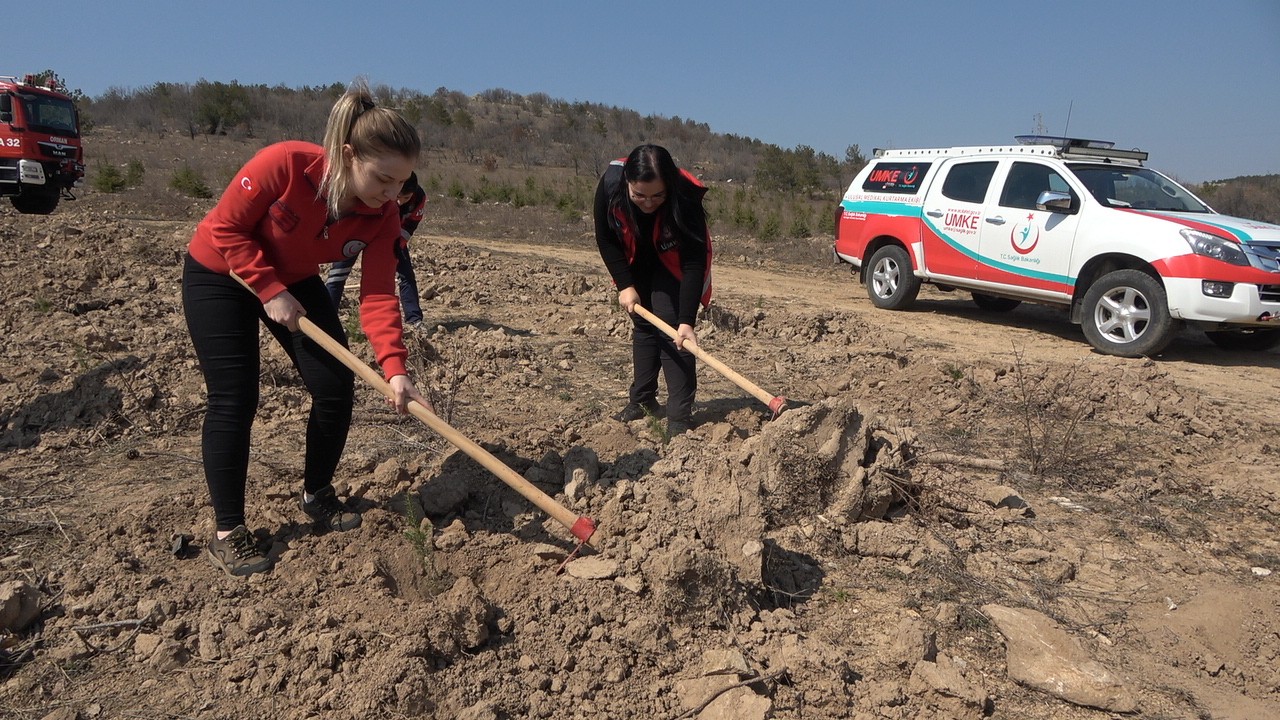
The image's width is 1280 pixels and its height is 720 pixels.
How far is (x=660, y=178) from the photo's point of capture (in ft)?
12.6

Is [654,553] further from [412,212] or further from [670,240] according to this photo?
[412,212]

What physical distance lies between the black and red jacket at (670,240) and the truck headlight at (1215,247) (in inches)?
188

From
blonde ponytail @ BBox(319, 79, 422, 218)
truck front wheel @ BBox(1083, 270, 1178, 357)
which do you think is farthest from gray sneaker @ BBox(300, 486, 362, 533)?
truck front wheel @ BBox(1083, 270, 1178, 357)

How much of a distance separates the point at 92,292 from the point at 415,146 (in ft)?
21.1

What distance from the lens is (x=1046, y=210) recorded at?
7.80 metres

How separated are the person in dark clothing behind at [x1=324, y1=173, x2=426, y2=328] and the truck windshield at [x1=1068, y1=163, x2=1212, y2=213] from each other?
234 inches

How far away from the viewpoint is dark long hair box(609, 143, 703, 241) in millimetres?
3806

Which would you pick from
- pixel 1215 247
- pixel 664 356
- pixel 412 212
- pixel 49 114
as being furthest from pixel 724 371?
pixel 49 114

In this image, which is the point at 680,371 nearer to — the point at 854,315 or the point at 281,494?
the point at 281,494

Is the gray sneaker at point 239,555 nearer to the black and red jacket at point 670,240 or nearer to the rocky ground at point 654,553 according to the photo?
the rocky ground at point 654,553

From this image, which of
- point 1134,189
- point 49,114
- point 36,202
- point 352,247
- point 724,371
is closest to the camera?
point 352,247

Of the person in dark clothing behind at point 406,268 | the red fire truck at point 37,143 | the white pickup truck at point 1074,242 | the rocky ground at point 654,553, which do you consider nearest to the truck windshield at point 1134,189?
the white pickup truck at point 1074,242

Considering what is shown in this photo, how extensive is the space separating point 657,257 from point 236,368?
2232mm

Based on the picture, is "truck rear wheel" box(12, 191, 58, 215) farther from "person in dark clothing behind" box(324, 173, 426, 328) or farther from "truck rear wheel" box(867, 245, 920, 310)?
"truck rear wheel" box(867, 245, 920, 310)
